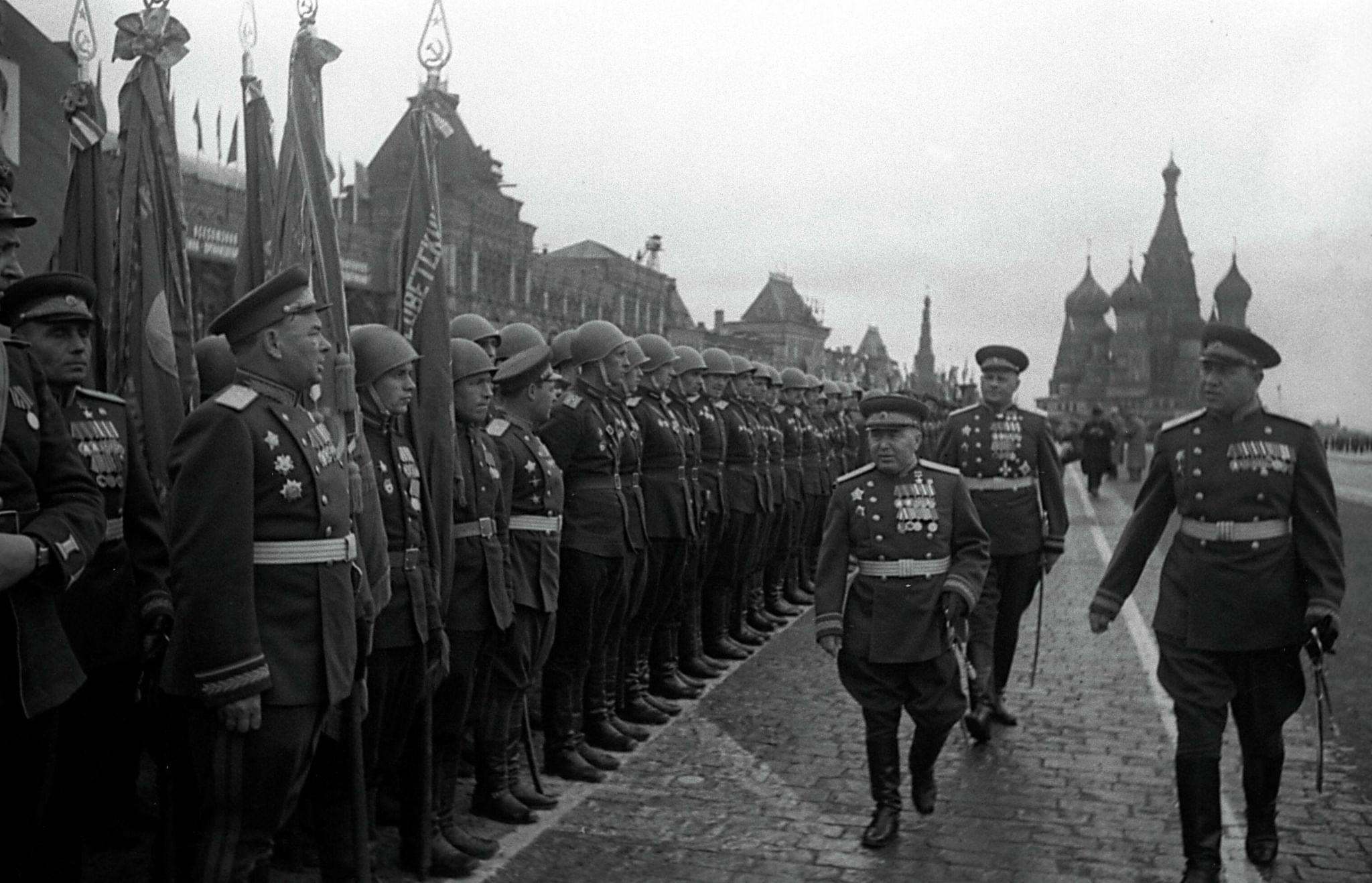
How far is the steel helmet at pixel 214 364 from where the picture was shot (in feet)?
20.5

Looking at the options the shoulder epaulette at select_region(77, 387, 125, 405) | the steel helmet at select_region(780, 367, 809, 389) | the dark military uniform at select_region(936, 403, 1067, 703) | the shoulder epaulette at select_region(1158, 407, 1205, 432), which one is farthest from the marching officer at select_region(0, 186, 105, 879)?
the steel helmet at select_region(780, 367, 809, 389)

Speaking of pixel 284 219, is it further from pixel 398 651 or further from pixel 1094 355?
pixel 1094 355

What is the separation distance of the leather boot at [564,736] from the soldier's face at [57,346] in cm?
306

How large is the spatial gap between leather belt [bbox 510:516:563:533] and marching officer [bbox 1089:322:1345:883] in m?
2.90

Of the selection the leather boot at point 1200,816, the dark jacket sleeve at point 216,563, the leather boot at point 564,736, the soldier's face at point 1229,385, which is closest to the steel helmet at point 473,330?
the leather boot at point 564,736

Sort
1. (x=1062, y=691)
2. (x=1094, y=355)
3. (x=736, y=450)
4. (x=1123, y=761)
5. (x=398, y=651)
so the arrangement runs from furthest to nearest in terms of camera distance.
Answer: (x=1094, y=355) < (x=736, y=450) < (x=1062, y=691) < (x=1123, y=761) < (x=398, y=651)

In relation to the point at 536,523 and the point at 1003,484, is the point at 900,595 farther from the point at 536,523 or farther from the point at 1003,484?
the point at 1003,484

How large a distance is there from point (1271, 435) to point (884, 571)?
1843 millimetres

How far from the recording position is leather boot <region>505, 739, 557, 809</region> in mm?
6219

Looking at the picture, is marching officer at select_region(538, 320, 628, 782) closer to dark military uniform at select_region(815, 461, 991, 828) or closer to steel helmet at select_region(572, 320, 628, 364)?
steel helmet at select_region(572, 320, 628, 364)

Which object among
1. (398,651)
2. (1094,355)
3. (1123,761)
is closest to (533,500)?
(398,651)

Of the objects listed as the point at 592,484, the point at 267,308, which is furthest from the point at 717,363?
the point at 267,308

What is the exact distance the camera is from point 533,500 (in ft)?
20.9

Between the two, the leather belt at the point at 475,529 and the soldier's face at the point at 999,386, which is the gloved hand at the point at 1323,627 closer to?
the soldier's face at the point at 999,386
